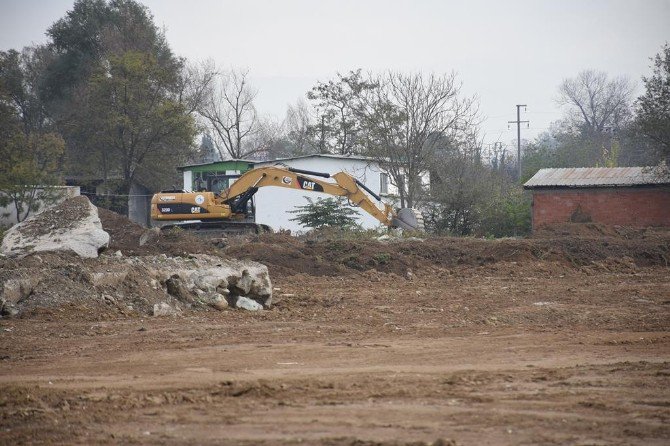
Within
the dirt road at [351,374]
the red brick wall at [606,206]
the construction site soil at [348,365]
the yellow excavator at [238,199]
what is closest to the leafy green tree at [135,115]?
the yellow excavator at [238,199]

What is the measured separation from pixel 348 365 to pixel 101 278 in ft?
23.5

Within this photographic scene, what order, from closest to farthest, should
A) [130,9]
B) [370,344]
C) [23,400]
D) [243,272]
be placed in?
[23,400] → [370,344] → [243,272] → [130,9]

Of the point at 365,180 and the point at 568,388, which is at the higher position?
the point at 365,180

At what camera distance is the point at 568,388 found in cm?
827

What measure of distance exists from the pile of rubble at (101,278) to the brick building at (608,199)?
1031 inches

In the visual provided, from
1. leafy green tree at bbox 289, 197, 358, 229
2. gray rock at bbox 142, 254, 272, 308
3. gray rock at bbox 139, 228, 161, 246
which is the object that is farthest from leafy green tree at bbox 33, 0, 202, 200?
gray rock at bbox 142, 254, 272, 308

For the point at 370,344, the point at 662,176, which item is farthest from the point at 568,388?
the point at 662,176

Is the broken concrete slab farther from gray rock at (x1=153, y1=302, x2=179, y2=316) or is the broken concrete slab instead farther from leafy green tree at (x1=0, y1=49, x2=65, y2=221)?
leafy green tree at (x1=0, y1=49, x2=65, y2=221)

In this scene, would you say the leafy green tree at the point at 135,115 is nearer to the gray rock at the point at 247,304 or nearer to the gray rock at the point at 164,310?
the gray rock at the point at 247,304

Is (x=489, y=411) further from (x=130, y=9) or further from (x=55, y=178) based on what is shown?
(x=130, y=9)

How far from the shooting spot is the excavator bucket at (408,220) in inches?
1204

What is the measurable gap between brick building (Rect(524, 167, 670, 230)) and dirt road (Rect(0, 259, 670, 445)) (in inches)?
985

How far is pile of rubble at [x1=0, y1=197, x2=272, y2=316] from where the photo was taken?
14.7 metres

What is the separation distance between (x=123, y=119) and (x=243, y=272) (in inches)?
1553
